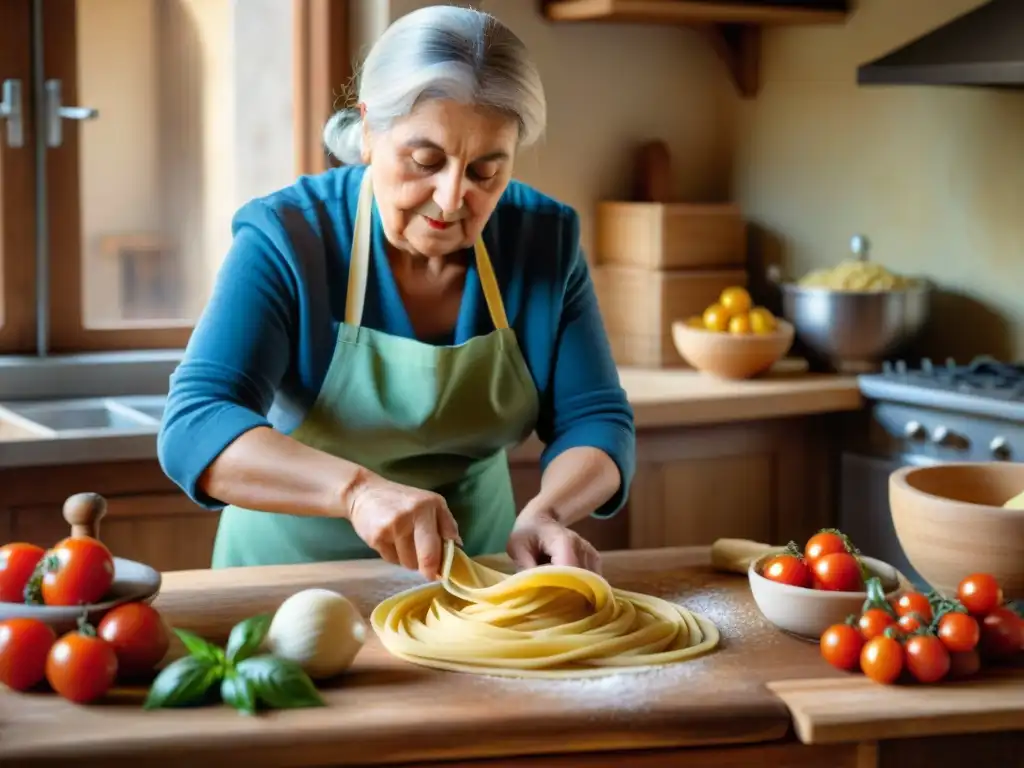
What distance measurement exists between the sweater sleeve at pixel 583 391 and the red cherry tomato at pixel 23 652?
797 mm

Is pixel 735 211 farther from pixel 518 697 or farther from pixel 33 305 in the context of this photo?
pixel 518 697

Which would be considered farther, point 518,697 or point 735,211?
point 735,211

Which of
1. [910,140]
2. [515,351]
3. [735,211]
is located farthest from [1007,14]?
[515,351]

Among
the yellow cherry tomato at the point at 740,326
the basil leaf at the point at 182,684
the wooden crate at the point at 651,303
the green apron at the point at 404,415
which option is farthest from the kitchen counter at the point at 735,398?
the basil leaf at the point at 182,684

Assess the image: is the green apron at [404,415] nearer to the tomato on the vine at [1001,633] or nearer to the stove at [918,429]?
the tomato on the vine at [1001,633]

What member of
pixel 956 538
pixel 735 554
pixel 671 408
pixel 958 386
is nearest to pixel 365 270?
pixel 735 554

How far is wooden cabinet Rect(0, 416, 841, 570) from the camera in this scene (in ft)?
8.75

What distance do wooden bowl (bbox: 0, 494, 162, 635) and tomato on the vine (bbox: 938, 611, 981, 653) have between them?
2.59ft

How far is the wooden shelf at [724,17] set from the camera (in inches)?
130

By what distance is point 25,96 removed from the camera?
325 cm

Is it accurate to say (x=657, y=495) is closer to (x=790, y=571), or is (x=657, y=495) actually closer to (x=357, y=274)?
(x=357, y=274)

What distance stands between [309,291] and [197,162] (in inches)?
64.0

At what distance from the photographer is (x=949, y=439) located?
2.93 metres

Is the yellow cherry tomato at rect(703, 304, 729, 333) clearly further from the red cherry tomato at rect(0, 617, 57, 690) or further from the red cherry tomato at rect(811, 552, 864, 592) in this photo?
the red cherry tomato at rect(0, 617, 57, 690)
